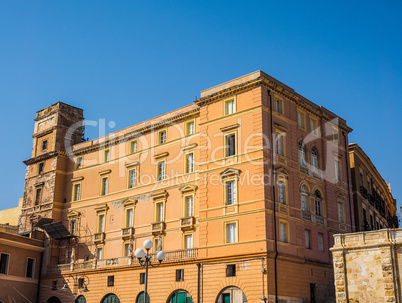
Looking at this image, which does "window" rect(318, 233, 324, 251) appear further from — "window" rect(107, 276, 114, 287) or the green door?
"window" rect(107, 276, 114, 287)

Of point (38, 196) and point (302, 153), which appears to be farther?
point (38, 196)

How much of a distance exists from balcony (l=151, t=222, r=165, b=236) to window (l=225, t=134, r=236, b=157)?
28.7ft

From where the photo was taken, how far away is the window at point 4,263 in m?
47.6

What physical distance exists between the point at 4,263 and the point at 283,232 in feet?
86.9


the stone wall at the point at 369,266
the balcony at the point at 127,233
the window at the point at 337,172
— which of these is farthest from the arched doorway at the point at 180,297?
the window at the point at 337,172

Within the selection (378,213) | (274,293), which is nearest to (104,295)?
(274,293)

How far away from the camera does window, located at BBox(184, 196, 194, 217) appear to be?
139ft

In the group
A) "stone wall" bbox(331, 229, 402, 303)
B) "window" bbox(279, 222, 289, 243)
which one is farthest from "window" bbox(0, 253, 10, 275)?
"stone wall" bbox(331, 229, 402, 303)

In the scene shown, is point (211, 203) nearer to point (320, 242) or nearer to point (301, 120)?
point (320, 242)

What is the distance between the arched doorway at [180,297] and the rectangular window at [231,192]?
A: 24.6 feet

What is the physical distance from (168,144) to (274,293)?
17.1 m

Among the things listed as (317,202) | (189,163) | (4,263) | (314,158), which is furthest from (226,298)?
(4,263)

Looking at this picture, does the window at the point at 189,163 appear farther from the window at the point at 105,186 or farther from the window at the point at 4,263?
the window at the point at 4,263

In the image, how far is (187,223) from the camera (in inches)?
1646
